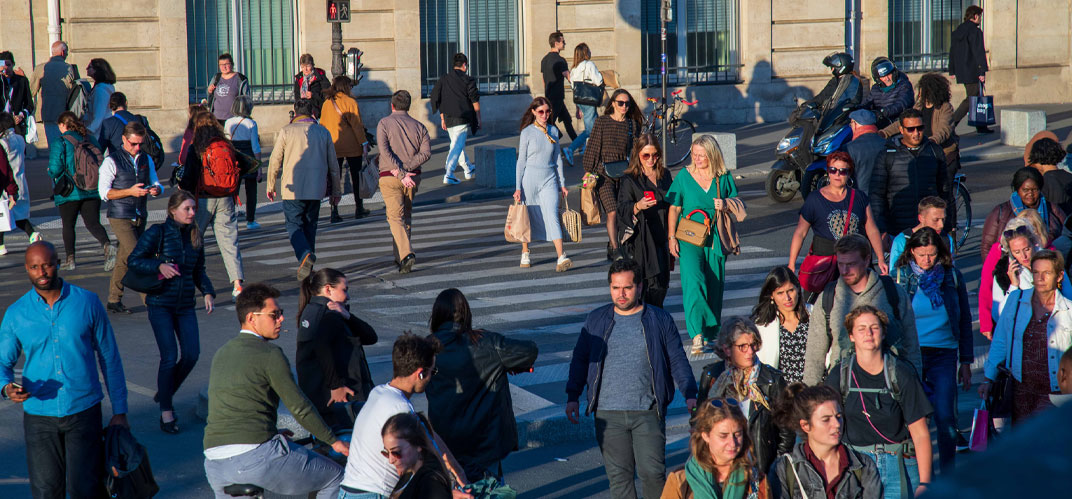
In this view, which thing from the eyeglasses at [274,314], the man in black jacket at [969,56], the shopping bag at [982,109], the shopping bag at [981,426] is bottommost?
the shopping bag at [981,426]

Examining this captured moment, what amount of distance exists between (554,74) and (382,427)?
19.1 m

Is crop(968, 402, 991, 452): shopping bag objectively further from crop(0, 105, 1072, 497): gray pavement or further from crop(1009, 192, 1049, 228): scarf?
crop(1009, 192, 1049, 228): scarf

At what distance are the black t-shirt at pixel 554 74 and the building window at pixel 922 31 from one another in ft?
32.4

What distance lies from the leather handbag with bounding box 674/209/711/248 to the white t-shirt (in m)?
4.63

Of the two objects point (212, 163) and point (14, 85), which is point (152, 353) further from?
point (14, 85)

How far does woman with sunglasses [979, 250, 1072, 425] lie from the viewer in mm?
6176

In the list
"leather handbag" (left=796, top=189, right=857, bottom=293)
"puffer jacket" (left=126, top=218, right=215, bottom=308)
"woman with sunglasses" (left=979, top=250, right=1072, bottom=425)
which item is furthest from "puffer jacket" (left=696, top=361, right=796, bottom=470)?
"puffer jacket" (left=126, top=218, right=215, bottom=308)

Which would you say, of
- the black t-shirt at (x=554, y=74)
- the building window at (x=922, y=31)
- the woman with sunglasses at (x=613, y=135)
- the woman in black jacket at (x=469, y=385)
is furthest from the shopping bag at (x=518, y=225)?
the building window at (x=922, y=31)

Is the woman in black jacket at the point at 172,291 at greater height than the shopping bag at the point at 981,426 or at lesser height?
greater

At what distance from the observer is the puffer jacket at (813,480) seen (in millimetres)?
4578

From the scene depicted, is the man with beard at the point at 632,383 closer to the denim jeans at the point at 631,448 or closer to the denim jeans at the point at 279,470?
the denim jeans at the point at 631,448

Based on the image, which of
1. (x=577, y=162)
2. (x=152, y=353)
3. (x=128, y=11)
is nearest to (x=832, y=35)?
(x=577, y=162)

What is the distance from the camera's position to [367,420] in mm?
4945

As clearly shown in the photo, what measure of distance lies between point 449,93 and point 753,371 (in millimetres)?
15614
